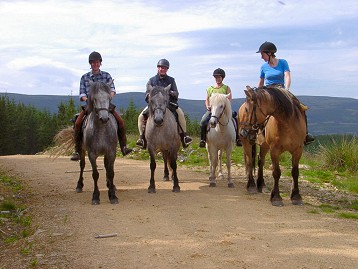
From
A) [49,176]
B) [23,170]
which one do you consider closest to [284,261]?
[49,176]

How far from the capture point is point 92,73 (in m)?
10.2

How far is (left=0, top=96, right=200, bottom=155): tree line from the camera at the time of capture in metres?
53.2

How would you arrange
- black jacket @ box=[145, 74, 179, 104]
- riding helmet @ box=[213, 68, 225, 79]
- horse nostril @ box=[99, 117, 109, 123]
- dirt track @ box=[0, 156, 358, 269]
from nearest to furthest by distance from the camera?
dirt track @ box=[0, 156, 358, 269] → horse nostril @ box=[99, 117, 109, 123] → black jacket @ box=[145, 74, 179, 104] → riding helmet @ box=[213, 68, 225, 79]

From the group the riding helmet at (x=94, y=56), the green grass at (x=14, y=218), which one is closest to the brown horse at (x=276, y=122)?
the riding helmet at (x=94, y=56)

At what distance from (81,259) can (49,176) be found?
9.00m

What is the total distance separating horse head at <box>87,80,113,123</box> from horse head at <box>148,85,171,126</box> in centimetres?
122

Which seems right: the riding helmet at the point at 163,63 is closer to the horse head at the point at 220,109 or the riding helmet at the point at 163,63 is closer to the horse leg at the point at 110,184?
the horse head at the point at 220,109

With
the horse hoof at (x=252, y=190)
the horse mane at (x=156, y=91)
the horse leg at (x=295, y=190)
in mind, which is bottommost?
the horse hoof at (x=252, y=190)

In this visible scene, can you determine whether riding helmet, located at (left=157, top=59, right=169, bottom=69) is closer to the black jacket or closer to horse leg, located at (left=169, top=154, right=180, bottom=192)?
the black jacket

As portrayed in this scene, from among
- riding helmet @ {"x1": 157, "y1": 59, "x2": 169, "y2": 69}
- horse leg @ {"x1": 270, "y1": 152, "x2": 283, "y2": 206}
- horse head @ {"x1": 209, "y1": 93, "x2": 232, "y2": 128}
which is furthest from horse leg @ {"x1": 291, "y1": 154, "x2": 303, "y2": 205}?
riding helmet @ {"x1": 157, "y1": 59, "x2": 169, "y2": 69}

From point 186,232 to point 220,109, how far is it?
469cm

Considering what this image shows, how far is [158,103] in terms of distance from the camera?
984 cm

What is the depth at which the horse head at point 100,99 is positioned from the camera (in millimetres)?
8742

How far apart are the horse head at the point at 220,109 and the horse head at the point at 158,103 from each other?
49.7 inches
